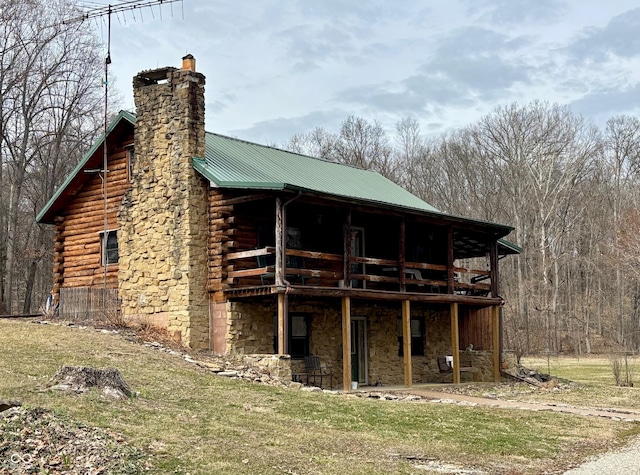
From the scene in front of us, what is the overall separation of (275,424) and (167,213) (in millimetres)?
10936

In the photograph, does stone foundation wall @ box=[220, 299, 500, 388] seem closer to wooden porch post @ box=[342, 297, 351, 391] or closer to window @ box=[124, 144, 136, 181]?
wooden porch post @ box=[342, 297, 351, 391]

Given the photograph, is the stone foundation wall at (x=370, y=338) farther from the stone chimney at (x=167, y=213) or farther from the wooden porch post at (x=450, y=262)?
the wooden porch post at (x=450, y=262)

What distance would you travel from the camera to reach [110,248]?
80.9 feet

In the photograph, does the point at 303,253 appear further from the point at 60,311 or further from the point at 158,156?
the point at 60,311

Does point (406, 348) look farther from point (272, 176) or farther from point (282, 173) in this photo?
point (282, 173)

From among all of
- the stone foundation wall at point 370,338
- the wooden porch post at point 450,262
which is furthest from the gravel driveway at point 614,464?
the wooden porch post at point 450,262

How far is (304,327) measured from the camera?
2358 centimetres

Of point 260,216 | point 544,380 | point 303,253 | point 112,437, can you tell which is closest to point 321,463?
point 112,437

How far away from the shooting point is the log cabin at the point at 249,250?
21422 millimetres

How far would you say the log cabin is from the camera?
2142cm

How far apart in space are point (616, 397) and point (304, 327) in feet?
28.3

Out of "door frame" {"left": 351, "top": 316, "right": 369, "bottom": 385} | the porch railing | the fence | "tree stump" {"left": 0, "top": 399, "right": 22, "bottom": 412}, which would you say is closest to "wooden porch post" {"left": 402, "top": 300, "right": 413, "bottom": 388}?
the porch railing

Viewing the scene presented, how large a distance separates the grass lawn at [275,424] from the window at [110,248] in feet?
18.9

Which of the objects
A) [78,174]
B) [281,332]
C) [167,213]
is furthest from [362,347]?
[78,174]
